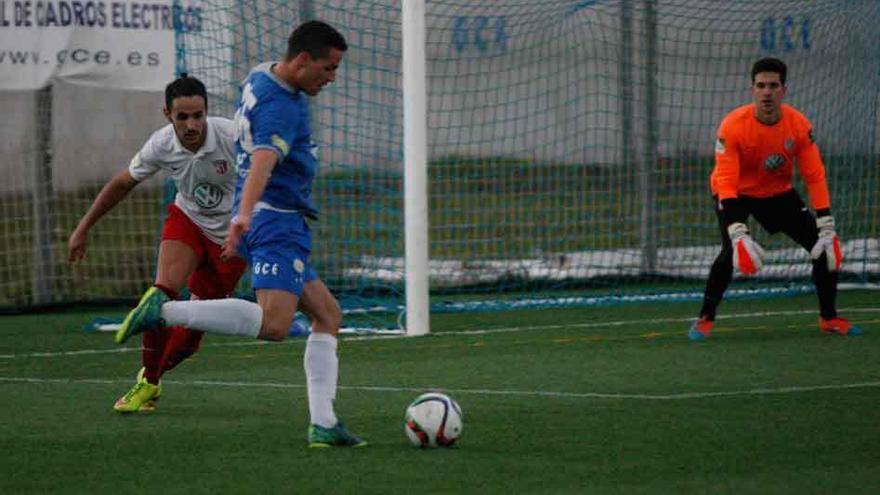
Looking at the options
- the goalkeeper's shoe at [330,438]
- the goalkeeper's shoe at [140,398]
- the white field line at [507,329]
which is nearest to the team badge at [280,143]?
the goalkeeper's shoe at [330,438]

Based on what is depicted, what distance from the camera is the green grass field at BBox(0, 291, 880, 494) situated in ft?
23.0

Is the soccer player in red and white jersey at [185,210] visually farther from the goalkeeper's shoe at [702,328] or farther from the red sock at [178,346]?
the goalkeeper's shoe at [702,328]

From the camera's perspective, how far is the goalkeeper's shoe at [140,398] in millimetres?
9125

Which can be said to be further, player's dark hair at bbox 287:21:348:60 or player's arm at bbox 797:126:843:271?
player's arm at bbox 797:126:843:271

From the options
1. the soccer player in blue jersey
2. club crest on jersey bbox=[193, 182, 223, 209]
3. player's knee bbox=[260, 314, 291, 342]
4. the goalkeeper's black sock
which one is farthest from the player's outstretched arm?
the goalkeeper's black sock

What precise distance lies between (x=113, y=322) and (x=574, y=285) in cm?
451

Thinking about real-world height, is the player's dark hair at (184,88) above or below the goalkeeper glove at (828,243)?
above

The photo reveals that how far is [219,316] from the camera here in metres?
7.73

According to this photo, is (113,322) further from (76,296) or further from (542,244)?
(542,244)

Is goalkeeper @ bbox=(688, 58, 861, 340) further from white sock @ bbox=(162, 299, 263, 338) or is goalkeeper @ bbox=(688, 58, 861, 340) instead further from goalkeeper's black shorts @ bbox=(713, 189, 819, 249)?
white sock @ bbox=(162, 299, 263, 338)

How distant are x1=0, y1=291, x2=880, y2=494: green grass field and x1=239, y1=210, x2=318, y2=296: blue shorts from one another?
2.32 ft

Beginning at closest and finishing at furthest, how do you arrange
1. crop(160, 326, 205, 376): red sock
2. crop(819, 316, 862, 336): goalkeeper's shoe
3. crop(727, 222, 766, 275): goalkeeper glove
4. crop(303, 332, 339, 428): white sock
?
1. crop(303, 332, 339, 428): white sock
2. crop(160, 326, 205, 376): red sock
3. crop(727, 222, 766, 275): goalkeeper glove
4. crop(819, 316, 862, 336): goalkeeper's shoe

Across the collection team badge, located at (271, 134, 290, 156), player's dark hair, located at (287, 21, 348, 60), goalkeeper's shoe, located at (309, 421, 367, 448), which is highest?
player's dark hair, located at (287, 21, 348, 60)

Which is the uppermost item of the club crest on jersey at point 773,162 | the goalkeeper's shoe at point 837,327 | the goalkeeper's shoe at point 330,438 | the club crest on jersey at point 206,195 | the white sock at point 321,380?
the club crest on jersey at point 773,162
